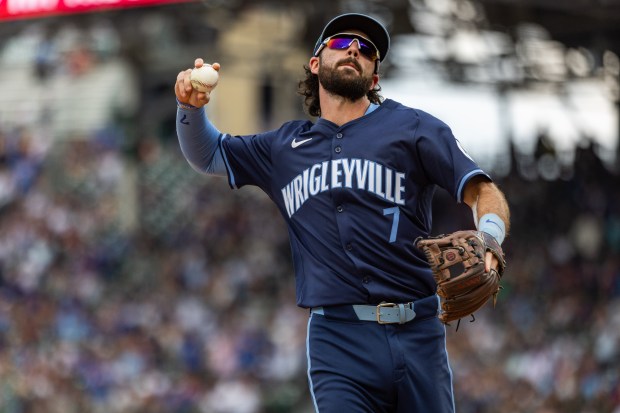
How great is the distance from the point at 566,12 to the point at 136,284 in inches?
313

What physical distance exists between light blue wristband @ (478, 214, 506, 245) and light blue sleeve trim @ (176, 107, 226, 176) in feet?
4.20

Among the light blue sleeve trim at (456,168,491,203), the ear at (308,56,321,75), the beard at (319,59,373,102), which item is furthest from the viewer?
the ear at (308,56,321,75)

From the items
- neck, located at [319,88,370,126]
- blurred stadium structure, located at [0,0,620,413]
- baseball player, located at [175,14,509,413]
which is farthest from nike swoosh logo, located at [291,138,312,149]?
blurred stadium structure, located at [0,0,620,413]

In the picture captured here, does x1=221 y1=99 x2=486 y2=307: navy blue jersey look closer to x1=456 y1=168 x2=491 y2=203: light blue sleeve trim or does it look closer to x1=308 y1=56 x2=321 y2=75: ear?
x1=456 y1=168 x2=491 y2=203: light blue sleeve trim

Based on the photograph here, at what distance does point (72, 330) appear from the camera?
687 inches

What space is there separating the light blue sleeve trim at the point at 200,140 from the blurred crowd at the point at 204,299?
8715 millimetres

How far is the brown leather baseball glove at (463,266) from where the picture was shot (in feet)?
13.4

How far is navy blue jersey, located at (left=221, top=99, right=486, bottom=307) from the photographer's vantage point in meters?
4.52

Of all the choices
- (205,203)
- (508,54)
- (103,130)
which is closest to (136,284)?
(205,203)

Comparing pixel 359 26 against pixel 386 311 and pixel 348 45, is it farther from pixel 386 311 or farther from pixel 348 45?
pixel 386 311

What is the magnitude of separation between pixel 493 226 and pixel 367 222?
1.74 ft

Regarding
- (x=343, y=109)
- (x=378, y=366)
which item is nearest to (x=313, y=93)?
(x=343, y=109)

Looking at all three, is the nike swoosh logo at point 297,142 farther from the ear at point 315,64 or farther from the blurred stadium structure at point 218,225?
the blurred stadium structure at point 218,225

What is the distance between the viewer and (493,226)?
425cm
